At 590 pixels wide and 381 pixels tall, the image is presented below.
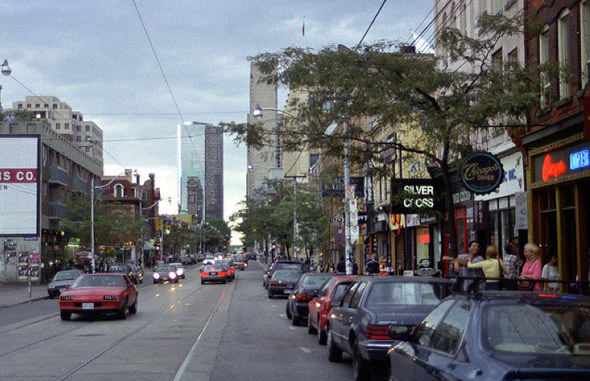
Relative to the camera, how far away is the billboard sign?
179 feet

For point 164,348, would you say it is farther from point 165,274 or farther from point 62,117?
point 62,117

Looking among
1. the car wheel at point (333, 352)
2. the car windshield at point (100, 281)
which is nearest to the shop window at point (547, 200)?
the car wheel at point (333, 352)

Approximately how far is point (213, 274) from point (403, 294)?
4066cm

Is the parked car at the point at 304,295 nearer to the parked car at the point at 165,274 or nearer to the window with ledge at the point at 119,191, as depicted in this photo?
the parked car at the point at 165,274

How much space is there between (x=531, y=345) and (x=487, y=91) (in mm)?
11297

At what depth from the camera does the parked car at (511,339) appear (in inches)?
188

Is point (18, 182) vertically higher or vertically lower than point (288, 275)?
higher

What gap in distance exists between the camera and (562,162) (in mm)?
18688

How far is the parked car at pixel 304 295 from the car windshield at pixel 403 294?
8.47 meters

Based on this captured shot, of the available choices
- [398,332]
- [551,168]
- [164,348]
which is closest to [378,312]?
[398,332]

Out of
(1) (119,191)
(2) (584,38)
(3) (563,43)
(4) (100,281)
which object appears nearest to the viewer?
(2) (584,38)

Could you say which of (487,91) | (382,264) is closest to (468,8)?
(487,91)

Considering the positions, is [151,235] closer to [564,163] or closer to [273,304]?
[273,304]

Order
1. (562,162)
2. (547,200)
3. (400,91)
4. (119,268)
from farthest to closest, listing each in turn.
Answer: (119,268) < (547,200) < (562,162) < (400,91)
